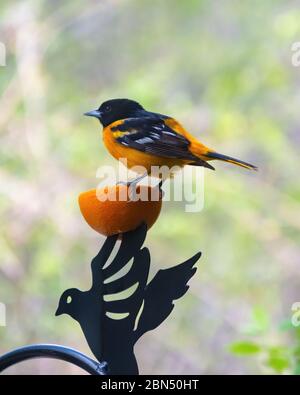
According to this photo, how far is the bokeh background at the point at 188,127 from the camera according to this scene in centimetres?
409

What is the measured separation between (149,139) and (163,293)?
1.36ft

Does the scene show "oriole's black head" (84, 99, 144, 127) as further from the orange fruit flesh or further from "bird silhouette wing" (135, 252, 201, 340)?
"bird silhouette wing" (135, 252, 201, 340)

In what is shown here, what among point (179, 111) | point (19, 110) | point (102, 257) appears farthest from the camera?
point (179, 111)

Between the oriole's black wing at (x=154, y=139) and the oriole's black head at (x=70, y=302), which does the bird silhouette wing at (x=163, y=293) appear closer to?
the oriole's black head at (x=70, y=302)

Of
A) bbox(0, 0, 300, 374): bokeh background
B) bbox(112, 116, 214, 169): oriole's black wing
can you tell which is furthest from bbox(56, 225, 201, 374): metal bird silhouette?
bbox(0, 0, 300, 374): bokeh background

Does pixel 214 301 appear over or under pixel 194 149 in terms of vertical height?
over

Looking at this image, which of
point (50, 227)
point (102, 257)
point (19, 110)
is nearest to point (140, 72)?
point (19, 110)

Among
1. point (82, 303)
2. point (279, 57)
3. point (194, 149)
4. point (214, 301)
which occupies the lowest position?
point (82, 303)

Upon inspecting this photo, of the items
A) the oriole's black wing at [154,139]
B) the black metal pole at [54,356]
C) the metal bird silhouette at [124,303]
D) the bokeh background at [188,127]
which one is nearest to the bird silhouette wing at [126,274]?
the metal bird silhouette at [124,303]

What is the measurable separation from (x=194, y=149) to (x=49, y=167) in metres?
2.74

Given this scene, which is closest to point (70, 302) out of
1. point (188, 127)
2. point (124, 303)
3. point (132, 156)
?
point (124, 303)

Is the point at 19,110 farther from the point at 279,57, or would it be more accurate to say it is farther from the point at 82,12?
the point at 279,57

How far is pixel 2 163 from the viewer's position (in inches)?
162

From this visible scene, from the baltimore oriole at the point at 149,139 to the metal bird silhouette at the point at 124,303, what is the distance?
11.2 inches
